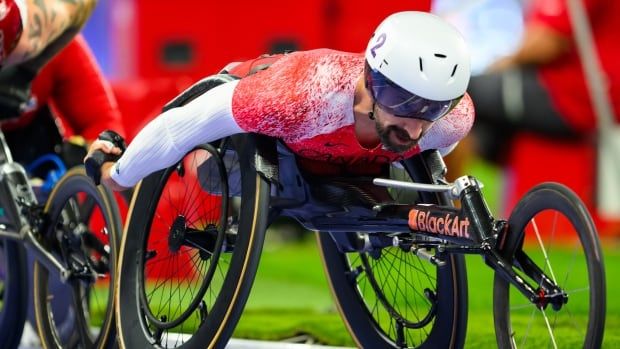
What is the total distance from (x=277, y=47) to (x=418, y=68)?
10.4 meters

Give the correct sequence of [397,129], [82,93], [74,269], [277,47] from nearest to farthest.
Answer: [397,129], [74,269], [82,93], [277,47]

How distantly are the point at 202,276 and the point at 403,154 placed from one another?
0.98 meters

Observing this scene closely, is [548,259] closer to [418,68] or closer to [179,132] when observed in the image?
[418,68]

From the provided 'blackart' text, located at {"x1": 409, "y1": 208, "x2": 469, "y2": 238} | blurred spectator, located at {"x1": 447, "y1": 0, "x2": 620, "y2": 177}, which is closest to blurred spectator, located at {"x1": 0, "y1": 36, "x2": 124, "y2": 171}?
'blackart' text, located at {"x1": 409, "y1": 208, "x2": 469, "y2": 238}

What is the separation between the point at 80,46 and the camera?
25.4 feet

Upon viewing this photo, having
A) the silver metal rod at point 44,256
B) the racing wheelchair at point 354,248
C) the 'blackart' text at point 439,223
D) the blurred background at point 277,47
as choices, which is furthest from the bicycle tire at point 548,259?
the blurred background at point 277,47

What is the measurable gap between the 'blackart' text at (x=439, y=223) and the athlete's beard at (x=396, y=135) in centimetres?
28

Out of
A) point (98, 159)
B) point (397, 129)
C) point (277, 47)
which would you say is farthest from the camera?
point (277, 47)

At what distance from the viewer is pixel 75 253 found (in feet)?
21.4

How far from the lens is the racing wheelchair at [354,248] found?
517 cm

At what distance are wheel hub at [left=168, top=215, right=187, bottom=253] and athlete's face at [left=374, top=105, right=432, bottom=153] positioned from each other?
1.01m

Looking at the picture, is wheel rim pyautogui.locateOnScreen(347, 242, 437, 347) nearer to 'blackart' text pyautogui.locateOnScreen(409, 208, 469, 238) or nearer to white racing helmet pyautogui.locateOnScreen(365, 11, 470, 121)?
'blackart' text pyautogui.locateOnScreen(409, 208, 469, 238)

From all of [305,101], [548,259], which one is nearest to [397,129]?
[305,101]

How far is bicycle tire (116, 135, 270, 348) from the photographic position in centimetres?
529
